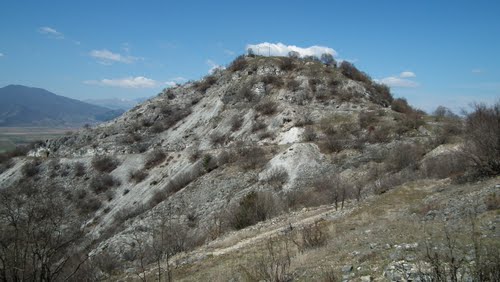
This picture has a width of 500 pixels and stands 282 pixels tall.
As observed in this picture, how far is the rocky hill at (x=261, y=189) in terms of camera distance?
9.29m

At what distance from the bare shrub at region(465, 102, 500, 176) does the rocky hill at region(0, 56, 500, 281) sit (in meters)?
0.09

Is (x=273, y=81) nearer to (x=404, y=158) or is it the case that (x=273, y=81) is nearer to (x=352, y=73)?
(x=352, y=73)

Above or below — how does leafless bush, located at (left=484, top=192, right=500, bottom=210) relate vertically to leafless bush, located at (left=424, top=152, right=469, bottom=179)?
below

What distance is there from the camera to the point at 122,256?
827 inches

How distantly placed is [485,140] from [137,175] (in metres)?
31.6

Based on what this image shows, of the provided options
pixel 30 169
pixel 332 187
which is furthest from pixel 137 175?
pixel 332 187

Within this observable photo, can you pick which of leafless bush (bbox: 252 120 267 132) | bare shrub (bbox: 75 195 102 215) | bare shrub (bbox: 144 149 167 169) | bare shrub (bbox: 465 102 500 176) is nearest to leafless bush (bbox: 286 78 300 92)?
leafless bush (bbox: 252 120 267 132)

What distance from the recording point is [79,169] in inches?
1713

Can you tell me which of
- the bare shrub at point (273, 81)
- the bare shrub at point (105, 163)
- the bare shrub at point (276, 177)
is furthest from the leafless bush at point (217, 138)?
the bare shrub at point (276, 177)

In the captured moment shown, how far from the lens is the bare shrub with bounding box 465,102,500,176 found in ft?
49.5

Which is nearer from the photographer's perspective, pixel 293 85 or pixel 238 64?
pixel 293 85

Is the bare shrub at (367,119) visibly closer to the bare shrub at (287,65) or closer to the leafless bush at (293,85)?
the leafless bush at (293,85)

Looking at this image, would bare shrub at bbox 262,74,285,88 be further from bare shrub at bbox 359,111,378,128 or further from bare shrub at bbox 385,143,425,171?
bare shrub at bbox 385,143,425,171

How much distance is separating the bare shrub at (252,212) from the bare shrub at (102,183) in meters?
21.2
